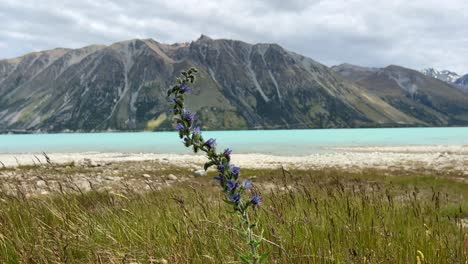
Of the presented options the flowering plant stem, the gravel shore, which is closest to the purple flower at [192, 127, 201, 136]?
the flowering plant stem

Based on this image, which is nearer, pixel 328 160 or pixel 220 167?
pixel 220 167

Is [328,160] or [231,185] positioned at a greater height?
[231,185]

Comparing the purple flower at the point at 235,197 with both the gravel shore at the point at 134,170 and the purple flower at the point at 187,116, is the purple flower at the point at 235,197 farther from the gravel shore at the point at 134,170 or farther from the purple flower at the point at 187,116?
the gravel shore at the point at 134,170

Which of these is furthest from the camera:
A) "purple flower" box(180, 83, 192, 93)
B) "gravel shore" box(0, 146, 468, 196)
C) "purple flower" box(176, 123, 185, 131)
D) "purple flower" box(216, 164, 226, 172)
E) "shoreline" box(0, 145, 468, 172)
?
"shoreline" box(0, 145, 468, 172)

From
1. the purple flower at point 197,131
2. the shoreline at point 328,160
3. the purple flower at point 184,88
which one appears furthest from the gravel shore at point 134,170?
the purple flower at point 197,131

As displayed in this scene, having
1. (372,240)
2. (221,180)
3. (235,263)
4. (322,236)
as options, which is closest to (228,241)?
(235,263)

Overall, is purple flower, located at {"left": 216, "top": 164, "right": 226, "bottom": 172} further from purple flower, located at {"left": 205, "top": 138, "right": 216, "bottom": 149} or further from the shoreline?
the shoreline

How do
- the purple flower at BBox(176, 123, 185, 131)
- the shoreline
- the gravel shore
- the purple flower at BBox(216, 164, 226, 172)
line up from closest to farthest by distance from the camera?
the purple flower at BBox(216, 164, 226, 172) → the purple flower at BBox(176, 123, 185, 131) → the gravel shore → the shoreline

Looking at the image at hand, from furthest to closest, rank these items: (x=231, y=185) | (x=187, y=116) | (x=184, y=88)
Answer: (x=184, y=88) < (x=187, y=116) < (x=231, y=185)

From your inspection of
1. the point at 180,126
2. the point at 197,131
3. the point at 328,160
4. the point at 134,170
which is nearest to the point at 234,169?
the point at 197,131

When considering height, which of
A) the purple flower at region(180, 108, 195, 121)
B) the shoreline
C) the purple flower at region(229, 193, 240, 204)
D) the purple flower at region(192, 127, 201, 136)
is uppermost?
the purple flower at region(180, 108, 195, 121)

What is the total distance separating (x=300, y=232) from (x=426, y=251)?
5.18 feet

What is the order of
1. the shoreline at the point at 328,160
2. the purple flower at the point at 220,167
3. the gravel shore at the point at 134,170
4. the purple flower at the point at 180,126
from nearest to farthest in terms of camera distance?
the purple flower at the point at 220,167 → the purple flower at the point at 180,126 → the gravel shore at the point at 134,170 → the shoreline at the point at 328,160

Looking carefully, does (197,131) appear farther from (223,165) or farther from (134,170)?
(134,170)
